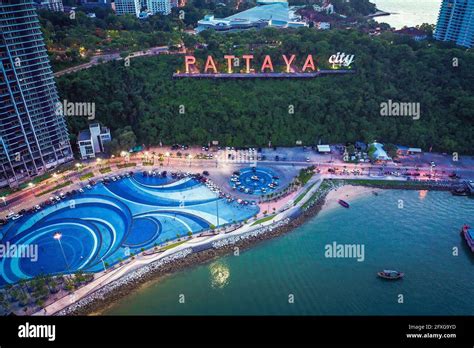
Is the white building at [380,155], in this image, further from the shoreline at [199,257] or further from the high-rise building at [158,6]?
the high-rise building at [158,6]

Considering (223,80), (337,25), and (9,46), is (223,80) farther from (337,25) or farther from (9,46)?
(337,25)

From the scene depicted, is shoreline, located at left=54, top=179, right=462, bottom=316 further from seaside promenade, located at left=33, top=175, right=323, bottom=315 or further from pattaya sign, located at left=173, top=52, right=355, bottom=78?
pattaya sign, located at left=173, top=52, right=355, bottom=78

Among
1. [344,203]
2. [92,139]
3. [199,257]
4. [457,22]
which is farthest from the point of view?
[457,22]

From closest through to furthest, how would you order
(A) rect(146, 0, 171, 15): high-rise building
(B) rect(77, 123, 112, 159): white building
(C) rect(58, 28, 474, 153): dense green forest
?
(B) rect(77, 123, 112, 159): white building < (C) rect(58, 28, 474, 153): dense green forest < (A) rect(146, 0, 171, 15): high-rise building

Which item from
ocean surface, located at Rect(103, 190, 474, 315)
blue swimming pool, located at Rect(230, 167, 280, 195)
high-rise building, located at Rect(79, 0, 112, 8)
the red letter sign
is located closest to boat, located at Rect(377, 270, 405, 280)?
Answer: ocean surface, located at Rect(103, 190, 474, 315)

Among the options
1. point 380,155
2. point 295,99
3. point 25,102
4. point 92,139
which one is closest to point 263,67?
point 295,99

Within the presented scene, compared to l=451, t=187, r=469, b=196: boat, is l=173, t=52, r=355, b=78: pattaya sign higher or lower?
higher

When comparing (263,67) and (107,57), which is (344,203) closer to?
(263,67)
